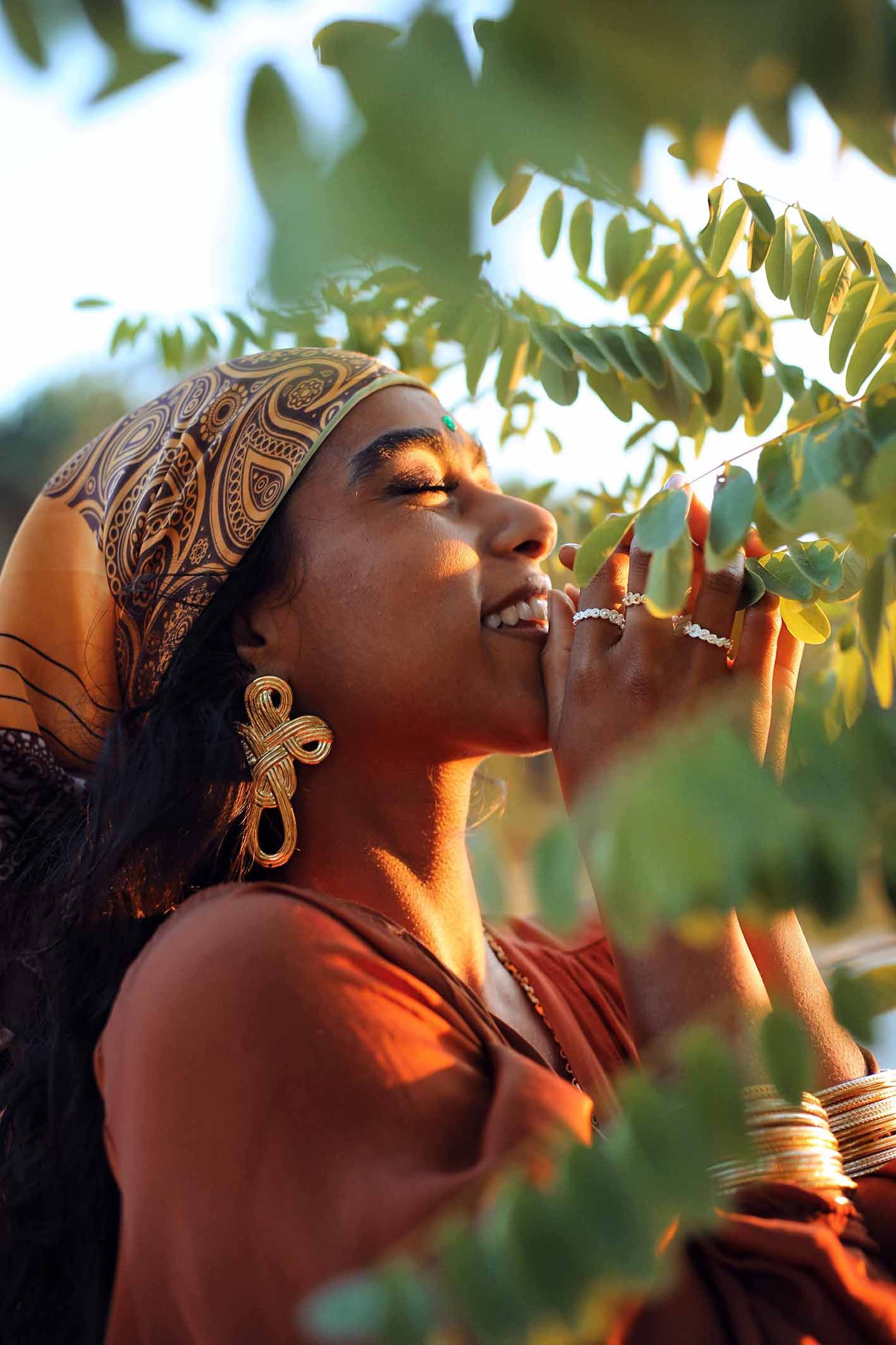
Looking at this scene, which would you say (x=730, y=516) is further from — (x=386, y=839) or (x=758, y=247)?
(x=386, y=839)

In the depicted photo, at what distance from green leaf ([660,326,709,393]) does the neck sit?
741mm

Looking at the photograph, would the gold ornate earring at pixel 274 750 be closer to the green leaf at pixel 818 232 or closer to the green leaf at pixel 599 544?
the green leaf at pixel 599 544

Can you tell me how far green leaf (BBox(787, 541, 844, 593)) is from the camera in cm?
138

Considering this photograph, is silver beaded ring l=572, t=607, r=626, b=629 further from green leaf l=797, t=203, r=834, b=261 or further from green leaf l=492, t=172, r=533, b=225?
green leaf l=492, t=172, r=533, b=225

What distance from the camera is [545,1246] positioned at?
2.64 feet

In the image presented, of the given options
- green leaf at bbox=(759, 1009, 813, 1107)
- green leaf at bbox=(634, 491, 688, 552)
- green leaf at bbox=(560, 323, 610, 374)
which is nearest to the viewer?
green leaf at bbox=(759, 1009, 813, 1107)

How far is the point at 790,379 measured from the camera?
4.54 ft

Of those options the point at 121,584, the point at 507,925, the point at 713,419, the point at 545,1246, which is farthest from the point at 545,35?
the point at 507,925

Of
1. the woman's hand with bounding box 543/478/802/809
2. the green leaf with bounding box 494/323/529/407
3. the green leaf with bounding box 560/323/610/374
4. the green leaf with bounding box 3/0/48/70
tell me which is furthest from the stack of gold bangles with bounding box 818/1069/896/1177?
the green leaf with bounding box 3/0/48/70

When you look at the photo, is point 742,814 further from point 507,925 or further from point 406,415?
point 507,925

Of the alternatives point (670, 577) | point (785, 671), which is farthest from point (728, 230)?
point (785, 671)

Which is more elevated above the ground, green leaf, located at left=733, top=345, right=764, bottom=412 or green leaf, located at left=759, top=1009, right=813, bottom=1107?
green leaf, located at left=733, top=345, right=764, bottom=412

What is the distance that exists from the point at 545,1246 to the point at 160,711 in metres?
1.31

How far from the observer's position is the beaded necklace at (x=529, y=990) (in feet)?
6.68
